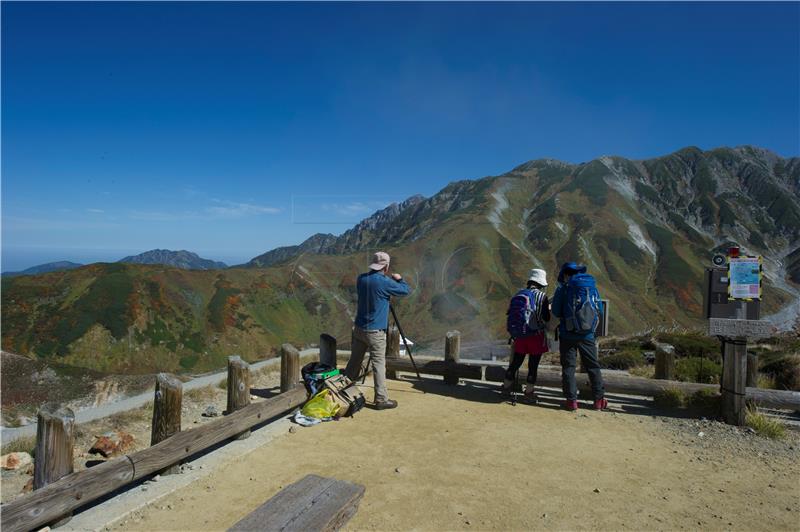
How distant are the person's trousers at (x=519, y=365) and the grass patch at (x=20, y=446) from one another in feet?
22.2

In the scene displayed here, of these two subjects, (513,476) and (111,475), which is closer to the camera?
(111,475)

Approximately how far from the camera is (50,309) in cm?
3834

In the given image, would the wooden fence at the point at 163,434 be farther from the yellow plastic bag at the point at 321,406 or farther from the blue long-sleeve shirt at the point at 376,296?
the blue long-sleeve shirt at the point at 376,296

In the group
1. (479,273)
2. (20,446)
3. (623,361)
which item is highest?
(479,273)

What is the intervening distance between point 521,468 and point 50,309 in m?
44.3

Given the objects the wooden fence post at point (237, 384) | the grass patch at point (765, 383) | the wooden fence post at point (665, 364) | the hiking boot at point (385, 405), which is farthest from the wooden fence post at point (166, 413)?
the grass patch at point (765, 383)

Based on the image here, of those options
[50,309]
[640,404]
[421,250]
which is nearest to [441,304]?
[421,250]

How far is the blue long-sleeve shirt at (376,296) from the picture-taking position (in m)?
7.09

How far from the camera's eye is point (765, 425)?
6.19 meters

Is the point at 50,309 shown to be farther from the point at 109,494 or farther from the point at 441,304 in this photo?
the point at 441,304

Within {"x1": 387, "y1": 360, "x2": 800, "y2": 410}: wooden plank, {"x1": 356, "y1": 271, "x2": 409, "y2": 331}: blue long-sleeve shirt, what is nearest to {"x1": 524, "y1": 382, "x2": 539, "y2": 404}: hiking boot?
{"x1": 387, "y1": 360, "x2": 800, "y2": 410}: wooden plank

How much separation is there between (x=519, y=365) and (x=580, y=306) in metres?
1.44

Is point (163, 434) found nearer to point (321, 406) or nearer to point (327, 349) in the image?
point (321, 406)

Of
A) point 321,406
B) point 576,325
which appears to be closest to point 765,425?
point 576,325
